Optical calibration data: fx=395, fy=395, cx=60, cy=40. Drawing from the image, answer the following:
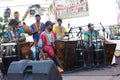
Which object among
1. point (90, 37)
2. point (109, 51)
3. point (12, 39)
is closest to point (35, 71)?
point (12, 39)

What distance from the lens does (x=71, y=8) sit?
578 inches

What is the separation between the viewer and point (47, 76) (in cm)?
496

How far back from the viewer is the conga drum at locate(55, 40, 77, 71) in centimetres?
986

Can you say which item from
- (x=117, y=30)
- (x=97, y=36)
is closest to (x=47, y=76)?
(x=97, y=36)

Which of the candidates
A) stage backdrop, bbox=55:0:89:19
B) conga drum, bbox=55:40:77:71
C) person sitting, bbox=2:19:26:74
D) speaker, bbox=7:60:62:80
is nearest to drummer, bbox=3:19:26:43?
person sitting, bbox=2:19:26:74

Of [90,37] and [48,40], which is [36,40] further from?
[90,37]

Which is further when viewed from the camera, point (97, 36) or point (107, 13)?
point (107, 13)

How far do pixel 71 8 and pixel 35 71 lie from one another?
982 cm

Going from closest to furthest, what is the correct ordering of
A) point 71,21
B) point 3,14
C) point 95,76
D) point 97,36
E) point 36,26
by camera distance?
1. point 95,76
2. point 36,26
3. point 97,36
4. point 71,21
5. point 3,14

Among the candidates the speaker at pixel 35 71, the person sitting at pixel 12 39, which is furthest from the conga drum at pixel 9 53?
the speaker at pixel 35 71

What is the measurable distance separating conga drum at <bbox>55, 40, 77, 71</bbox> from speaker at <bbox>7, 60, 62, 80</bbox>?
4473mm

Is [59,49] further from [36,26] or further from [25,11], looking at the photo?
[25,11]

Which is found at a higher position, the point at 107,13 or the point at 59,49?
the point at 107,13

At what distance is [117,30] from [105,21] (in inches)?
21.5
